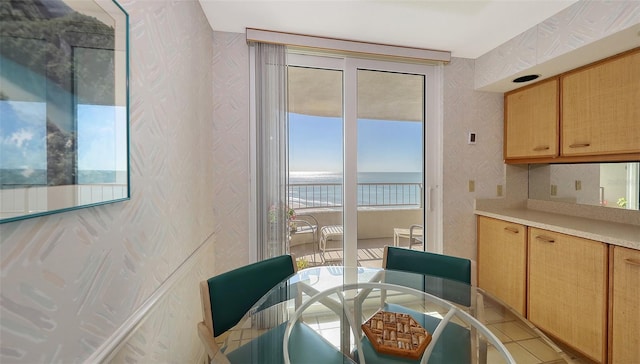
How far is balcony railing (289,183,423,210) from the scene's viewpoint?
2.34 meters

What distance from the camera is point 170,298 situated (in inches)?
50.8

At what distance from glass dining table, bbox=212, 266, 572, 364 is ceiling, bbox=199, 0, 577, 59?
180cm

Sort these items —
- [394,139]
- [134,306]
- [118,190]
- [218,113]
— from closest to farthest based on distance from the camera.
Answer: [118,190] → [134,306] → [218,113] → [394,139]

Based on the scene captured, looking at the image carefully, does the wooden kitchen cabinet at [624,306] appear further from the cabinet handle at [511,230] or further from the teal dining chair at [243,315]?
the teal dining chair at [243,315]

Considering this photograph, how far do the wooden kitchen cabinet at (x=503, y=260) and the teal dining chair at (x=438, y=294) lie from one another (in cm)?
113

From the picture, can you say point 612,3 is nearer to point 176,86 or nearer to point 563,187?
point 563,187

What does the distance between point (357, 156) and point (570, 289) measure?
183cm

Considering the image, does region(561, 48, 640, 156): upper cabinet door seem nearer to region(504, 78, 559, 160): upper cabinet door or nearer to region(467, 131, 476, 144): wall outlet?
region(504, 78, 559, 160): upper cabinet door

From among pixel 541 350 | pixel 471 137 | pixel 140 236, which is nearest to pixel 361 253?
pixel 541 350

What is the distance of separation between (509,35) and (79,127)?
289cm

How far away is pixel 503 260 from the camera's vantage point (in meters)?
2.35

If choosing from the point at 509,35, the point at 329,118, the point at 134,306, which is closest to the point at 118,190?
the point at 134,306

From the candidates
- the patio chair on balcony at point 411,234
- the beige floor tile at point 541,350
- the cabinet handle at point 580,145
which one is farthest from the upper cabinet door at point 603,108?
the beige floor tile at point 541,350

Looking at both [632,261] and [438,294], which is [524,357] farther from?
[632,261]
